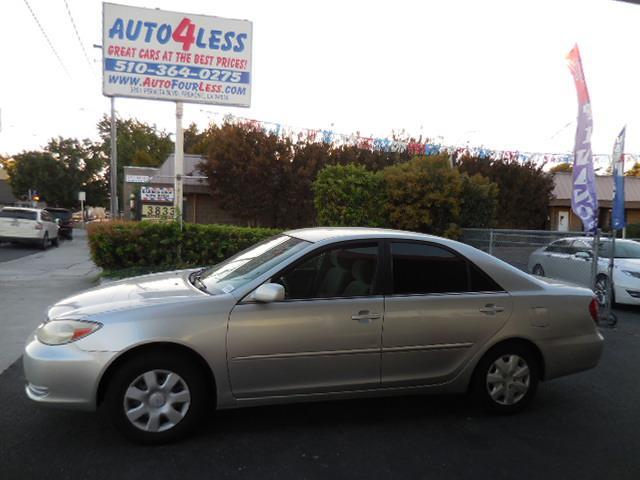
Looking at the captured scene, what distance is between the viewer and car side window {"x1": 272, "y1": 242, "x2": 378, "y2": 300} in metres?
3.85

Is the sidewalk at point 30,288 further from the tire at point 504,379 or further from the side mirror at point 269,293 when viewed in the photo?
the tire at point 504,379

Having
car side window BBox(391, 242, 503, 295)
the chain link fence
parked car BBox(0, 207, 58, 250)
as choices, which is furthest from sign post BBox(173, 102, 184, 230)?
parked car BBox(0, 207, 58, 250)

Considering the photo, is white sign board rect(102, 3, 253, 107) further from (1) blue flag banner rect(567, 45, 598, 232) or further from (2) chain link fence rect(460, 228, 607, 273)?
(1) blue flag banner rect(567, 45, 598, 232)

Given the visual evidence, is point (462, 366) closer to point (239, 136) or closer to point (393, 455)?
point (393, 455)

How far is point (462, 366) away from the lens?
161 inches

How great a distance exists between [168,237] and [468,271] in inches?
294

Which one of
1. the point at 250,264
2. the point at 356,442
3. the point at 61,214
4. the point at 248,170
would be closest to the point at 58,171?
the point at 61,214

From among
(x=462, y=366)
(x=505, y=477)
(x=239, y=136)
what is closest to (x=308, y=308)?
(x=462, y=366)

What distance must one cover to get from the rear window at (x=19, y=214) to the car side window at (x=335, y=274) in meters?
19.3

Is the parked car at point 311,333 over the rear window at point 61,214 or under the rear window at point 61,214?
under

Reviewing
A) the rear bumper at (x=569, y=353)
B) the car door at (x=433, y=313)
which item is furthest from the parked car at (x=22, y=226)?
the rear bumper at (x=569, y=353)

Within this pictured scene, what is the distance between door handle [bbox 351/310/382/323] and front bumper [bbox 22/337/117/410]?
5.68 feet

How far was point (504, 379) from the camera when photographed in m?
4.22

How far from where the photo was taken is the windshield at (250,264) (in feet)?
12.9
